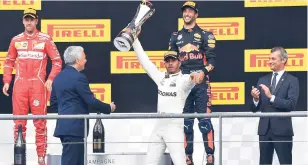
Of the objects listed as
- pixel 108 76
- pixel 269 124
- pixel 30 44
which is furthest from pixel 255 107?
pixel 30 44

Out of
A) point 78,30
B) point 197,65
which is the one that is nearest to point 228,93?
point 197,65

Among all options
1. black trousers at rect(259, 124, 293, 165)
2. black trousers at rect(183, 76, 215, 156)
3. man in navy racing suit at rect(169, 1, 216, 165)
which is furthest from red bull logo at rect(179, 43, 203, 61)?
black trousers at rect(259, 124, 293, 165)

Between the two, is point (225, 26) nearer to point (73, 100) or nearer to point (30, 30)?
point (30, 30)

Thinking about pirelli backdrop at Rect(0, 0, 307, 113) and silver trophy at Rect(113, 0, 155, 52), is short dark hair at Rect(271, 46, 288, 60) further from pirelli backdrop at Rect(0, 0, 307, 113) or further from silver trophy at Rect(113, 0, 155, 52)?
silver trophy at Rect(113, 0, 155, 52)

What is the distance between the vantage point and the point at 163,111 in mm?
10555

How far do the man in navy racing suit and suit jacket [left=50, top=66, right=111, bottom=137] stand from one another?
1183 millimetres

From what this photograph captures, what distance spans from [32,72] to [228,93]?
2299mm

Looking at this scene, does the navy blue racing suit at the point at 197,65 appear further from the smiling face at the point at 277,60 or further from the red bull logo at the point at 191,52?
the smiling face at the point at 277,60

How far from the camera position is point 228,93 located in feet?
39.0

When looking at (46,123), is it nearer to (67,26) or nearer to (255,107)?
(67,26)

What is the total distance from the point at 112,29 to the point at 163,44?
63 centimetres

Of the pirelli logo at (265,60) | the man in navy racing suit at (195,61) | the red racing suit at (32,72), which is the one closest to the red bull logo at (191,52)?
the man in navy racing suit at (195,61)

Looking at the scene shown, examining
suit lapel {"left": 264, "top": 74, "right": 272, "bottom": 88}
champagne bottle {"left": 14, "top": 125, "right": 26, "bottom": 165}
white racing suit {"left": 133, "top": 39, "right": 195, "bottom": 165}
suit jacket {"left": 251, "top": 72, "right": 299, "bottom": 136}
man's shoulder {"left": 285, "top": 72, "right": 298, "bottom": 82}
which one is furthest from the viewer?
champagne bottle {"left": 14, "top": 125, "right": 26, "bottom": 165}

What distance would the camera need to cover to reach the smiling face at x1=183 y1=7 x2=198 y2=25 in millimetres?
11175
